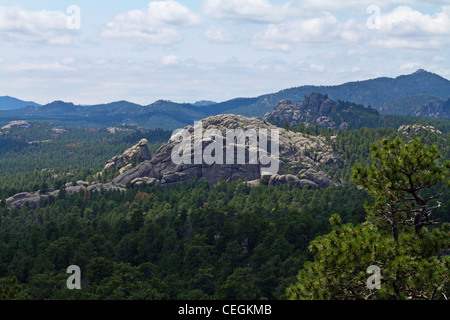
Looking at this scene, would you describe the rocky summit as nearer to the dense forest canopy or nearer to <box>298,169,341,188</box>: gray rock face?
<box>298,169,341,188</box>: gray rock face

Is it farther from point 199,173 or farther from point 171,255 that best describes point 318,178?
point 171,255

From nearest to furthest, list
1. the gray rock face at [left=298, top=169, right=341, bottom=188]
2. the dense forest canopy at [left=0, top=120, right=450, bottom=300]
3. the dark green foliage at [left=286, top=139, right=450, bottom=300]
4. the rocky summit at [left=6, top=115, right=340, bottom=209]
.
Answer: the dark green foliage at [left=286, top=139, right=450, bottom=300] → the dense forest canopy at [left=0, top=120, right=450, bottom=300] → the rocky summit at [left=6, top=115, right=340, bottom=209] → the gray rock face at [left=298, top=169, right=341, bottom=188]

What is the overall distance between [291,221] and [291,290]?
2412 inches

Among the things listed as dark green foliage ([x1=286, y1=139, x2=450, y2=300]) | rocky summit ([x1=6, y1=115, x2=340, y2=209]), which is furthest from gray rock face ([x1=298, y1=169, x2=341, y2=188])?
dark green foliage ([x1=286, y1=139, x2=450, y2=300])

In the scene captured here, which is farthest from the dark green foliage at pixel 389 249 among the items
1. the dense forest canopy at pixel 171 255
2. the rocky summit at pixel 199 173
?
the rocky summit at pixel 199 173

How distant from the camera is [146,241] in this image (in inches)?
3457

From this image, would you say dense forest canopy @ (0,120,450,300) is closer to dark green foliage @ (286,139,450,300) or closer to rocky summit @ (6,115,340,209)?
dark green foliage @ (286,139,450,300)

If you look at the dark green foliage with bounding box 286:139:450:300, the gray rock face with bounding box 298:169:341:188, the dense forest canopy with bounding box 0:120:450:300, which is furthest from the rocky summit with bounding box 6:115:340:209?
the dark green foliage with bounding box 286:139:450:300

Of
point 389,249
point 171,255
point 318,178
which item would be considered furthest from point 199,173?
point 389,249

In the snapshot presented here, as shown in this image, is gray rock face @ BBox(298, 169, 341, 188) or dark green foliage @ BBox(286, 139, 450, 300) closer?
dark green foliage @ BBox(286, 139, 450, 300)

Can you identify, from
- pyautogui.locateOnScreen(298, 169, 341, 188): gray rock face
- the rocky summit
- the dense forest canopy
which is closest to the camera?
the dense forest canopy

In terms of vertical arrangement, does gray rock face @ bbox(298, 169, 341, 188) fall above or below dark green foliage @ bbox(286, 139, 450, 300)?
below

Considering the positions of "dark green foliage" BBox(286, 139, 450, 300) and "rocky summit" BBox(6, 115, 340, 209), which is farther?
"rocky summit" BBox(6, 115, 340, 209)
